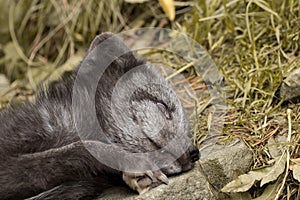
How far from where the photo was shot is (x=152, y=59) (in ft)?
16.4

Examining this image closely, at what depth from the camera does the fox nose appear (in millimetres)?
3475

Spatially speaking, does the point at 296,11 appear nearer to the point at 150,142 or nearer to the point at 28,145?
the point at 150,142

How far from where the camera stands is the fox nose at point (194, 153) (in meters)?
3.47

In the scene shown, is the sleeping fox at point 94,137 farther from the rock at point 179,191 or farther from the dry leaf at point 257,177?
Answer: the dry leaf at point 257,177

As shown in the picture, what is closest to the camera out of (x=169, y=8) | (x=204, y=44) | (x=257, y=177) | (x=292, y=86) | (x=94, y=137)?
(x=94, y=137)

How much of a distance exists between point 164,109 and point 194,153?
0.92 ft

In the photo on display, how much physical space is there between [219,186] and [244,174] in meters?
0.14

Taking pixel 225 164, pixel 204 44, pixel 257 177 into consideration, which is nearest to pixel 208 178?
pixel 225 164

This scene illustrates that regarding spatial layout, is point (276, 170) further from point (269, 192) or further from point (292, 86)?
point (292, 86)

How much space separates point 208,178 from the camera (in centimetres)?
361

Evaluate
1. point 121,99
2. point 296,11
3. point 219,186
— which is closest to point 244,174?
point 219,186

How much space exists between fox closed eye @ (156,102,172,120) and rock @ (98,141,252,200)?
0.28 metres

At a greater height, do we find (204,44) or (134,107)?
(134,107)

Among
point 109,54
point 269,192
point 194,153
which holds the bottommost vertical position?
point 269,192
